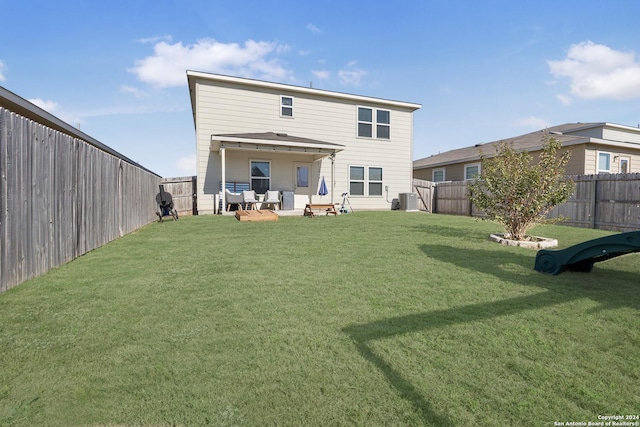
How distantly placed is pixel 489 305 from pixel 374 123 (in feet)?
48.6

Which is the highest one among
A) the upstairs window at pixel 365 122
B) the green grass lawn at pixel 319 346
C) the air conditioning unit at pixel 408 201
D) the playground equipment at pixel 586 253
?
the upstairs window at pixel 365 122

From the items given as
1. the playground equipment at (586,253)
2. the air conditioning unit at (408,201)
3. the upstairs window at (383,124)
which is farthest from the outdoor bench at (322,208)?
the playground equipment at (586,253)

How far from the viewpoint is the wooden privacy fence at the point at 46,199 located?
3.55m

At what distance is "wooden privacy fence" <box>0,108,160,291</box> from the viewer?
3547mm

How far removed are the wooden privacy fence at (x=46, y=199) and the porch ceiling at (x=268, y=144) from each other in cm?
563

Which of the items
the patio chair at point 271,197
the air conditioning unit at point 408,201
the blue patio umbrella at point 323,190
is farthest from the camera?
the air conditioning unit at point 408,201

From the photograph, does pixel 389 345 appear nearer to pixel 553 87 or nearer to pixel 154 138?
pixel 553 87

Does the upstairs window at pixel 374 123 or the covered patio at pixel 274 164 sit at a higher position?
the upstairs window at pixel 374 123

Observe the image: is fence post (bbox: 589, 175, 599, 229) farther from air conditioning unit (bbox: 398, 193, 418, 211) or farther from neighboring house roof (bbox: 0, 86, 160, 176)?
neighboring house roof (bbox: 0, 86, 160, 176)

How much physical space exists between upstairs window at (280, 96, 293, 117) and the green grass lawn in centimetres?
1183

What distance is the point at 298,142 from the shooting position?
43.6 feet

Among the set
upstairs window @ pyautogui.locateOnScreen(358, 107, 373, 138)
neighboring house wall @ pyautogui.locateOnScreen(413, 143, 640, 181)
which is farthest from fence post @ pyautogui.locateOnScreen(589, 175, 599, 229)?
upstairs window @ pyautogui.locateOnScreen(358, 107, 373, 138)

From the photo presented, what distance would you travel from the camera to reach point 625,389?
5.94ft

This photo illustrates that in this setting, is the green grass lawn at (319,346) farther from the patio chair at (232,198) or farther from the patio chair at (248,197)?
the patio chair at (232,198)
